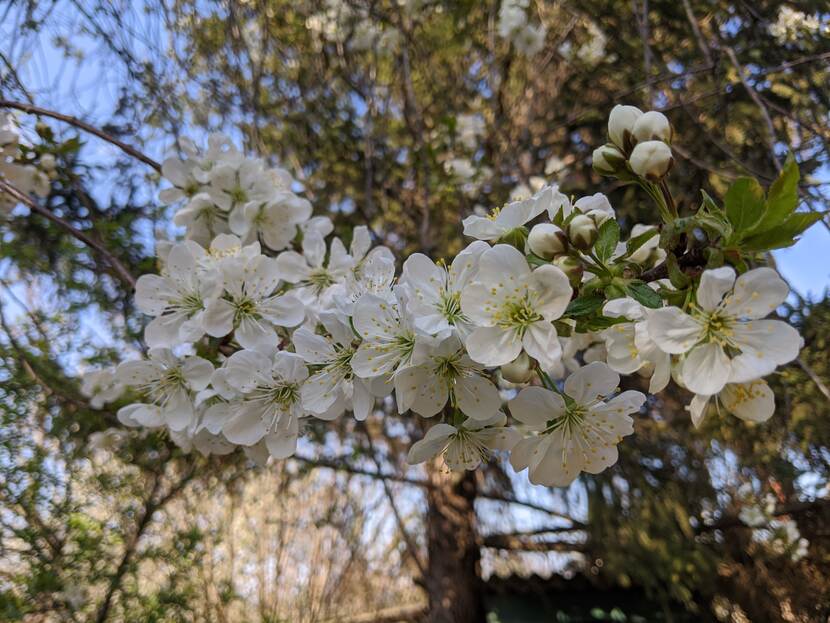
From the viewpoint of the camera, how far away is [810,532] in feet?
6.29

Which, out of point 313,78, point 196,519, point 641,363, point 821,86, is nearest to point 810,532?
point 821,86

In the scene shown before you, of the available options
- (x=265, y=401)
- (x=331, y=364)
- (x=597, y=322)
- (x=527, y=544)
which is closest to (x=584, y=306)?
(x=597, y=322)

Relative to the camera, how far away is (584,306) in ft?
2.34

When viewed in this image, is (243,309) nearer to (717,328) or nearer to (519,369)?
(519,369)

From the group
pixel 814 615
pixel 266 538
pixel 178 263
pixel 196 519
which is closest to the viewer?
pixel 178 263

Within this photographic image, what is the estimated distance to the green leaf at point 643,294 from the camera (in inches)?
26.6

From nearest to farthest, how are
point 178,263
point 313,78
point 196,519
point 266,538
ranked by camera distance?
point 178,263 < point 196,519 < point 313,78 < point 266,538

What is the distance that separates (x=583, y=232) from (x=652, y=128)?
19 cm

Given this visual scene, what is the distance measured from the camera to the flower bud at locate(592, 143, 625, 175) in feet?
2.64

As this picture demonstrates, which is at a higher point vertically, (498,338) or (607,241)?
(607,241)

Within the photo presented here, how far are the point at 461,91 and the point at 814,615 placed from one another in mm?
2618

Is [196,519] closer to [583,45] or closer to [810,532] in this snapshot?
[810,532]

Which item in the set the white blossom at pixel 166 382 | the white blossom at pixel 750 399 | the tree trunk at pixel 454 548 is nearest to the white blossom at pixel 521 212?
the white blossom at pixel 750 399

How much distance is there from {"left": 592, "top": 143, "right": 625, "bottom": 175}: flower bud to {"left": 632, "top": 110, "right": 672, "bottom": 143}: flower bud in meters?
0.03
